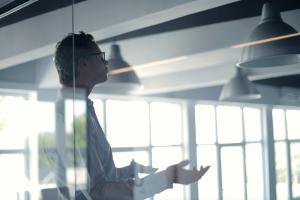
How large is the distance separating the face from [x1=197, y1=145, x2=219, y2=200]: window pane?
1.59 feet

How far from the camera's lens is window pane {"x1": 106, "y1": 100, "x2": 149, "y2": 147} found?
1.26 metres

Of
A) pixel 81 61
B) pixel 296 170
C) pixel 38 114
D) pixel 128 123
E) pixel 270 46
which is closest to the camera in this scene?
pixel 296 170

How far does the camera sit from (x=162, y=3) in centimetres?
178

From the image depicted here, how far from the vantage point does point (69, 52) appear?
164 cm

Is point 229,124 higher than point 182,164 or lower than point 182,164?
higher

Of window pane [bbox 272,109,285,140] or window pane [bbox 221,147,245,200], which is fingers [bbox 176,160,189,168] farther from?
window pane [bbox 272,109,285,140]

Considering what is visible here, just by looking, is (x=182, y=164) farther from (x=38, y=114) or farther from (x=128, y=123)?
(x=38, y=114)

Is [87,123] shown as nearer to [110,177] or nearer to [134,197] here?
[110,177]

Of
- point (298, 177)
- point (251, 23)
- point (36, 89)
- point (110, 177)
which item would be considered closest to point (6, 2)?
point (36, 89)

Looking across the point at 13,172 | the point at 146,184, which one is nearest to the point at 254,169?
the point at 146,184

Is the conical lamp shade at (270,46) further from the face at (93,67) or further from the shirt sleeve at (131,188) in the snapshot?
the face at (93,67)

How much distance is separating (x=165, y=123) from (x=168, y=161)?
0.10 m

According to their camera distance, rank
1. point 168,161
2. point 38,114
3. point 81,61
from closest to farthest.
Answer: point 168,161
point 81,61
point 38,114

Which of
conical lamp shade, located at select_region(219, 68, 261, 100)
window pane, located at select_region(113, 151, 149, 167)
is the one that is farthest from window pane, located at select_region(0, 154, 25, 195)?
conical lamp shade, located at select_region(219, 68, 261, 100)
